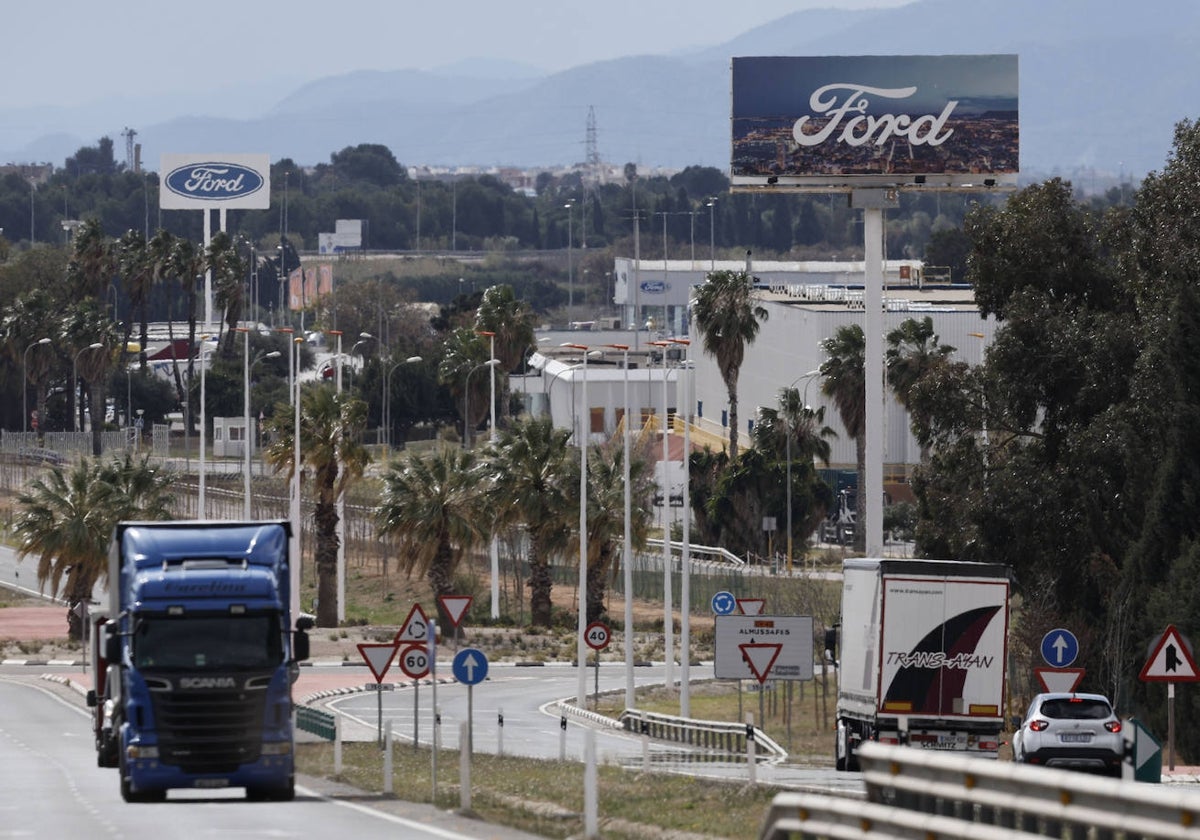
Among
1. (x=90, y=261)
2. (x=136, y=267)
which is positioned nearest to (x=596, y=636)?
(x=136, y=267)

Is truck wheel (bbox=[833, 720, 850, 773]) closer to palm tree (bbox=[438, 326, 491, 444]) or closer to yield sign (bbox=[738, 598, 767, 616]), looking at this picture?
yield sign (bbox=[738, 598, 767, 616])

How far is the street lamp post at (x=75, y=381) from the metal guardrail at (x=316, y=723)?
8242 cm

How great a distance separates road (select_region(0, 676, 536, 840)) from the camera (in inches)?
987

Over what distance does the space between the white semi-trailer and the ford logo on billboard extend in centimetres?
14145

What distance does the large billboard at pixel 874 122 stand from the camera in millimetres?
68375

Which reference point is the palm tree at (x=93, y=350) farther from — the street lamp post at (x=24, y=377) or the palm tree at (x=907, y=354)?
the palm tree at (x=907, y=354)

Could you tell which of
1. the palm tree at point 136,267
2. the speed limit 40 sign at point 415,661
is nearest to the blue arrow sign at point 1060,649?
the speed limit 40 sign at point 415,661

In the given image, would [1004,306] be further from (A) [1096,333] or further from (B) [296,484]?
(B) [296,484]

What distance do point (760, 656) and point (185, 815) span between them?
10.4 m

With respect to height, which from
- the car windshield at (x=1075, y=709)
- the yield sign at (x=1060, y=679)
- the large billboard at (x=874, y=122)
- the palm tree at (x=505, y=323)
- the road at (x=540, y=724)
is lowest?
the road at (x=540, y=724)

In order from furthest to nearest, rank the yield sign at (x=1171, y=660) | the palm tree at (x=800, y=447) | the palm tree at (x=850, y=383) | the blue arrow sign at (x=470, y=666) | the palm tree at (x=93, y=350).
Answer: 1. the palm tree at (x=93, y=350)
2. the palm tree at (x=800, y=447)
3. the palm tree at (x=850, y=383)
4. the blue arrow sign at (x=470, y=666)
5. the yield sign at (x=1171, y=660)

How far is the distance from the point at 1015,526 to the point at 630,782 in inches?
954

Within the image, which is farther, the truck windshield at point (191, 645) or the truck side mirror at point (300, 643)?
the truck side mirror at point (300, 643)

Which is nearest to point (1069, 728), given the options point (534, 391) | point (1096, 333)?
point (1096, 333)
